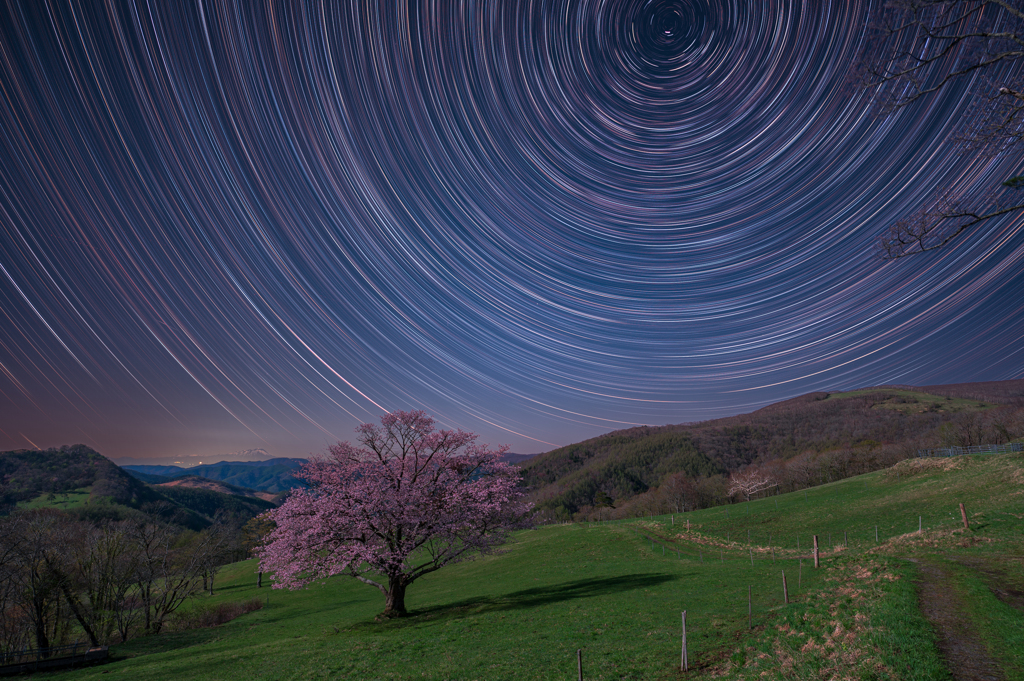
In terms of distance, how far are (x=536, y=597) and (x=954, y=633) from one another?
73.0ft

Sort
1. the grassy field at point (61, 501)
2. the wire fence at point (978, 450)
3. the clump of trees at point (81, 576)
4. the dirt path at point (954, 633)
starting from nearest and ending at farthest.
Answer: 1. the dirt path at point (954, 633)
2. the clump of trees at point (81, 576)
3. the wire fence at point (978, 450)
4. the grassy field at point (61, 501)

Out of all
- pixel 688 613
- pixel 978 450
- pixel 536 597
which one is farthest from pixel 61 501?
pixel 978 450

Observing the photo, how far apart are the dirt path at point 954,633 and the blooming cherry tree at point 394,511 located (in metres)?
20.2

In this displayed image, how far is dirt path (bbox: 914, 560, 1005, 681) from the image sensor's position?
9.93 metres

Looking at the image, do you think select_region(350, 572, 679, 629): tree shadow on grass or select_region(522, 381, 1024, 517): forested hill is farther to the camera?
select_region(522, 381, 1024, 517): forested hill

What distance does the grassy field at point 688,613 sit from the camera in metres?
13.1

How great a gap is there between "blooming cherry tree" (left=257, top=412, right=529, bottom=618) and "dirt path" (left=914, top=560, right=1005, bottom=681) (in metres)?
20.2

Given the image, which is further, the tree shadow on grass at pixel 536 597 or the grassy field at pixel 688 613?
the tree shadow on grass at pixel 536 597

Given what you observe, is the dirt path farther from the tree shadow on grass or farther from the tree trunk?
the tree trunk

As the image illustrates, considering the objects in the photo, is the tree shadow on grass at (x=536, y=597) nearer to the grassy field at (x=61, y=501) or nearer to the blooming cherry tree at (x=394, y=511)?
the blooming cherry tree at (x=394, y=511)

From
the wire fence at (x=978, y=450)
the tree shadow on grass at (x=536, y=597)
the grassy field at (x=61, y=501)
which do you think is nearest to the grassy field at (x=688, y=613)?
the tree shadow on grass at (x=536, y=597)

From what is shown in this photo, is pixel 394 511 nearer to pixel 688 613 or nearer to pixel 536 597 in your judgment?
pixel 536 597

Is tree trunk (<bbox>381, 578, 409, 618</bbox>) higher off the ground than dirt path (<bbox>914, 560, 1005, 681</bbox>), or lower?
lower

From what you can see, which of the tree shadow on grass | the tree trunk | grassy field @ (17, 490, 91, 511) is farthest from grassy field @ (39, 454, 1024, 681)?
grassy field @ (17, 490, 91, 511)
